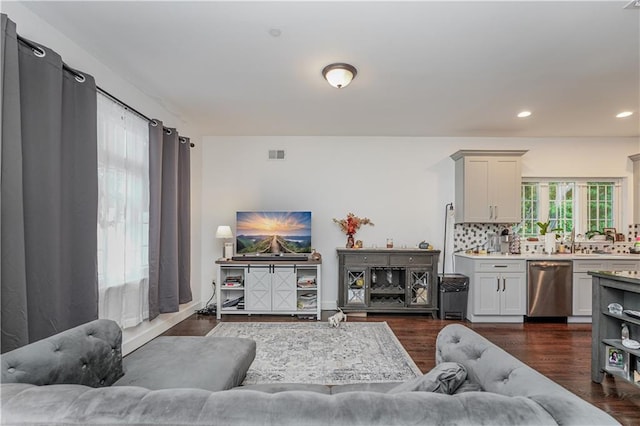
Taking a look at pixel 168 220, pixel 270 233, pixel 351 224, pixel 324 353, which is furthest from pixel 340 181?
pixel 324 353

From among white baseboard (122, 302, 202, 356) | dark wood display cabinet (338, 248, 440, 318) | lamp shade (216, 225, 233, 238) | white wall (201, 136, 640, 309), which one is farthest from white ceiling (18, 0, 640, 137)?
white baseboard (122, 302, 202, 356)

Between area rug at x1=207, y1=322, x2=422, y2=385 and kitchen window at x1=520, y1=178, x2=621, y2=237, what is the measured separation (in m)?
3.13

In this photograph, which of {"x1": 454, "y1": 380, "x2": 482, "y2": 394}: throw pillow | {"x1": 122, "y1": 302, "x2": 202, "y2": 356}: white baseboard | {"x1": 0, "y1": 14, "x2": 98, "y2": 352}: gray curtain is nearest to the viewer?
{"x1": 454, "y1": 380, "x2": 482, "y2": 394}: throw pillow

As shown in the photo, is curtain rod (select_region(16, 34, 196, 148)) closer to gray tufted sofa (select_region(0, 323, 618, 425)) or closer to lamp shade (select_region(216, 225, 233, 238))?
lamp shade (select_region(216, 225, 233, 238))

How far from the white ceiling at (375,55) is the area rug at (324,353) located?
2.64m

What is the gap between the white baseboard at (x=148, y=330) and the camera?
3148 millimetres

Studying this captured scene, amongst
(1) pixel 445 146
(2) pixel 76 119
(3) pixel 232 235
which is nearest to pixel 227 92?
(2) pixel 76 119

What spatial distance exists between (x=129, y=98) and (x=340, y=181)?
302 cm

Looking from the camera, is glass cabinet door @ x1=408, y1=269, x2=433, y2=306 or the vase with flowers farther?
the vase with flowers

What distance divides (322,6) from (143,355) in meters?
2.50

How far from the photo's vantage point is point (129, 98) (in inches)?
126

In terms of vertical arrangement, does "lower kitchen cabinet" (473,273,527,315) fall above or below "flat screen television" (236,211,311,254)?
below

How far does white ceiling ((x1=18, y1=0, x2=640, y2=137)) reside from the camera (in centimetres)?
207

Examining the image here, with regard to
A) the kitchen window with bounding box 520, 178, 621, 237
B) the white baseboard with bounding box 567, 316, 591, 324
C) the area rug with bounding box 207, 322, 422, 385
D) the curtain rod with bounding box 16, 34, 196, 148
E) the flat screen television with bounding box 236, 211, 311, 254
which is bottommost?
the white baseboard with bounding box 567, 316, 591, 324
